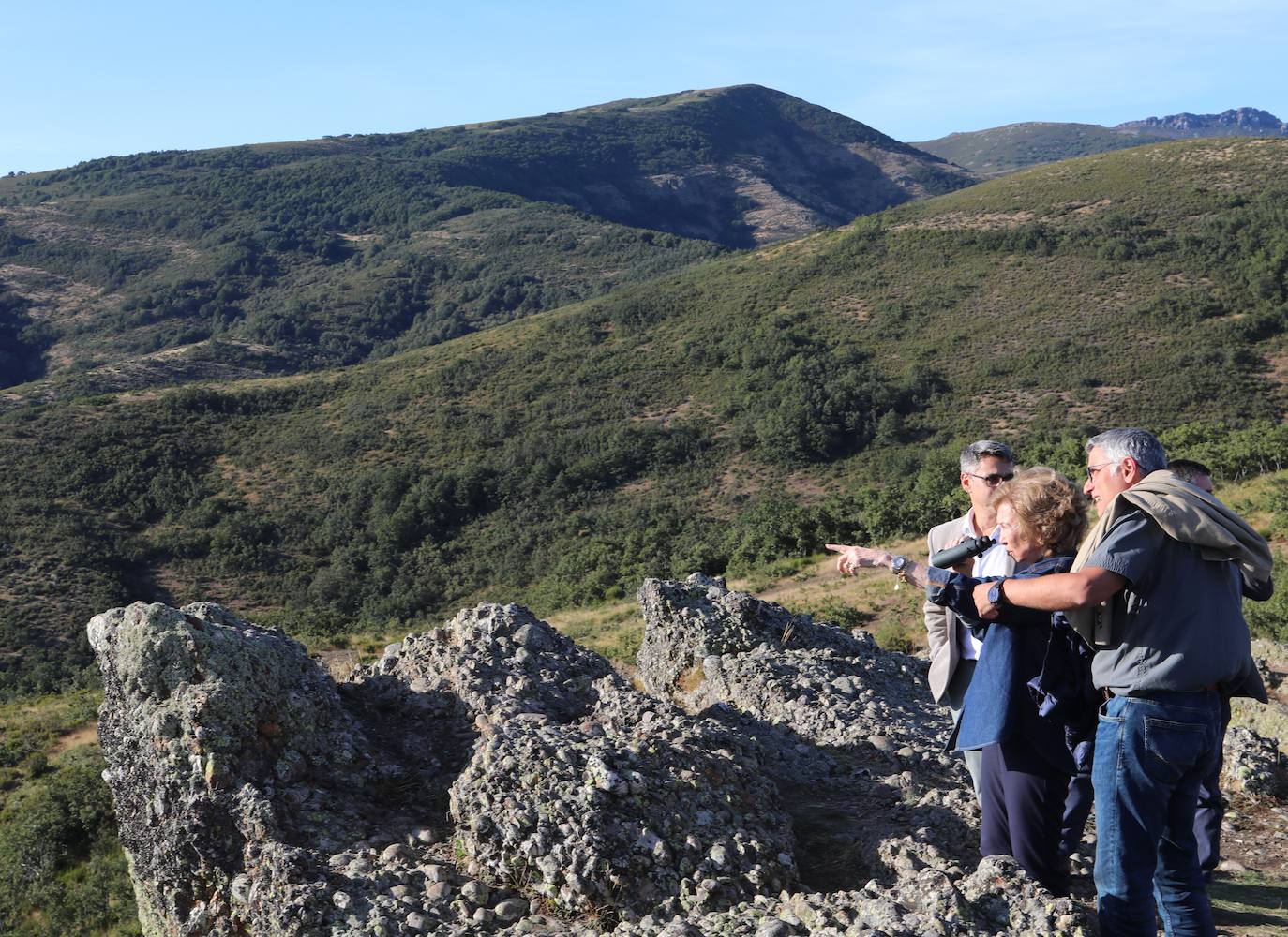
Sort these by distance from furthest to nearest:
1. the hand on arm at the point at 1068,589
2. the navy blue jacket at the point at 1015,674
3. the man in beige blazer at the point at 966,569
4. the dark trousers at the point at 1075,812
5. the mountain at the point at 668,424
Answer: the mountain at the point at 668,424, the dark trousers at the point at 1075,812, the man in beige blazer at the point at 966,569, the navy blue jacket at the point at 1015,674, the hand on arm at the point at 1068,589

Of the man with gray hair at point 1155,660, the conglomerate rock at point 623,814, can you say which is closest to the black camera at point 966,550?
the man with gray hair at point 1155,660

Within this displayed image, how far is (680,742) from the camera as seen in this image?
4.16 metres

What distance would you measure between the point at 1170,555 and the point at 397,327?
283 feet

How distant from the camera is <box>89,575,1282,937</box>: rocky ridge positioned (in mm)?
3557

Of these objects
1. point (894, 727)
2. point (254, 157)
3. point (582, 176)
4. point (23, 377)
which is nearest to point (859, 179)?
point (582, 176)

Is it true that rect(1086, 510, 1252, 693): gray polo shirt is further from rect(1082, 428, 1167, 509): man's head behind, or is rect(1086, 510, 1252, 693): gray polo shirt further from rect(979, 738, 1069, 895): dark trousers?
rect(979, 738, 1069, 895): dark trousers

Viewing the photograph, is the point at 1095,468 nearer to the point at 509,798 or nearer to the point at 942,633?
the point at 942,633

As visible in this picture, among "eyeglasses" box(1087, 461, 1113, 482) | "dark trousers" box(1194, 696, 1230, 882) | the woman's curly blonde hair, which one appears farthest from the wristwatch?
"dark trousers" box(1194, 696, 1230, 882)

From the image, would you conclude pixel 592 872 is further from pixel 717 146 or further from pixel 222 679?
pixel 717 146

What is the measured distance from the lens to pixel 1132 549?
290cm

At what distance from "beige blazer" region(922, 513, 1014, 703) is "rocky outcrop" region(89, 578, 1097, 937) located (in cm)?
66

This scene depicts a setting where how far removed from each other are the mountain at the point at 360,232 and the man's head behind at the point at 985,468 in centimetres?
5733

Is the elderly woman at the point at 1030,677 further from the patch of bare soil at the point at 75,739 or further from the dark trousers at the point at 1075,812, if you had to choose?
the patch of bare soil at the point at 75,739

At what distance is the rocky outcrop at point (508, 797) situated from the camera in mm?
3561
